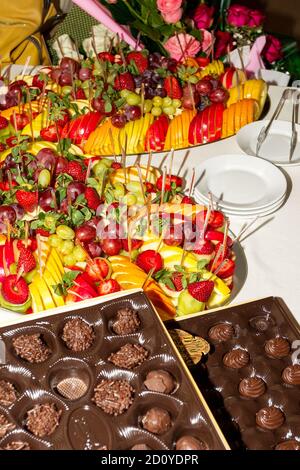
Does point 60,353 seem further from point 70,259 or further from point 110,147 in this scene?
point 110,147

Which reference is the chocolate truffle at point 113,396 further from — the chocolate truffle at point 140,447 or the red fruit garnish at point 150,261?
the red fruit garnish at point 150,261

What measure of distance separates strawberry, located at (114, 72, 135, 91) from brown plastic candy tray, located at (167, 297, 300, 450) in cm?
131

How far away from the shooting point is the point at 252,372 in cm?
142

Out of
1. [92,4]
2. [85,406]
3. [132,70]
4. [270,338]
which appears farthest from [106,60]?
[85,406]

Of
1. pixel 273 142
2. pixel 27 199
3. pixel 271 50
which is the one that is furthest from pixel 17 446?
pixel 271 50

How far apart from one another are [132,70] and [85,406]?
176 cm

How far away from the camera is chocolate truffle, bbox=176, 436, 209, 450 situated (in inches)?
43.4

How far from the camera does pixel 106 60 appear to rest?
2590mm

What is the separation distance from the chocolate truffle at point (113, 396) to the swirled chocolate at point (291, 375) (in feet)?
1.30

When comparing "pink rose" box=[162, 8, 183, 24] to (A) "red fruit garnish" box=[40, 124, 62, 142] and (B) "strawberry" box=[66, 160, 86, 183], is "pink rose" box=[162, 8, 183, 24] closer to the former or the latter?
(A) "red fruit garnish" box=[40, 124, 62, 142]

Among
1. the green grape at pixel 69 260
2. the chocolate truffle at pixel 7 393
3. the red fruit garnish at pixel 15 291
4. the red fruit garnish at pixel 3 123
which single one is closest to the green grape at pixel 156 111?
the red fruit garnish at pixel 3 123

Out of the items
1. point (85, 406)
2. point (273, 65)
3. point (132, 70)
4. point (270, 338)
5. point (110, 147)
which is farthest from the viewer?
point (273, 65)

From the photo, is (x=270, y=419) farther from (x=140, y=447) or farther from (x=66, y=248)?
(x=66, y=248)

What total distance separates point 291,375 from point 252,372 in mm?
94
